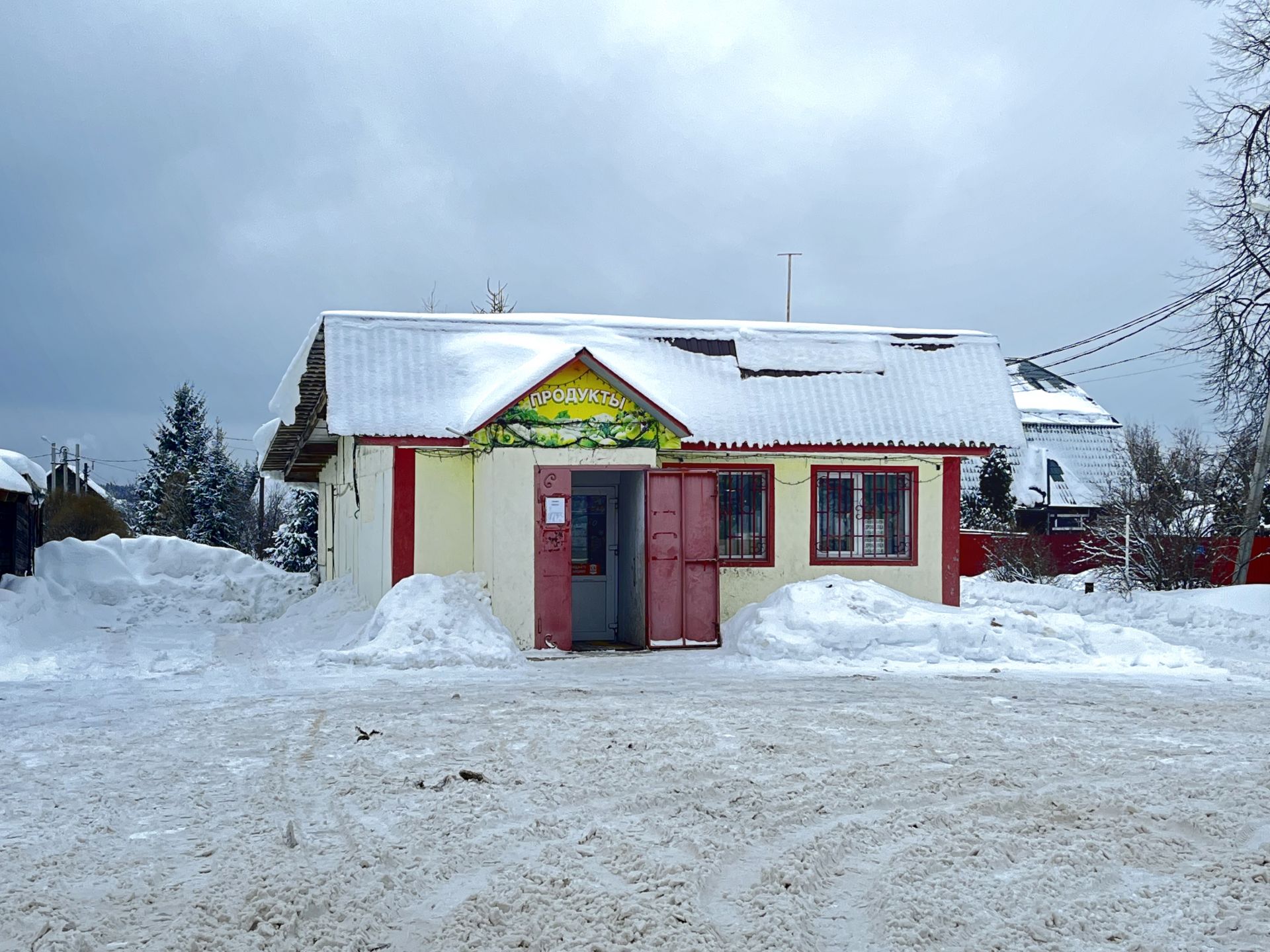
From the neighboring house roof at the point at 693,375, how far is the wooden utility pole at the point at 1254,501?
607cm

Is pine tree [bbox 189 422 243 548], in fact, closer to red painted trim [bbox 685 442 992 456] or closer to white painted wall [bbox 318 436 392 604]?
white painted wall [bbox 318 436 392 604]

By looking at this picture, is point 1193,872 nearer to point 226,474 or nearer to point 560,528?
point 560,528

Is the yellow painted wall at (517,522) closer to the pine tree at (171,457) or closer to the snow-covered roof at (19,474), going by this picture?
the snow-covered roof at (19,474)

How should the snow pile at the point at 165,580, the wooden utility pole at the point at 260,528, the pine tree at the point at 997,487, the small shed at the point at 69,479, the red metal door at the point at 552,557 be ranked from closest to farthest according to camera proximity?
the red metal door at the point at 552,557
the snow pile at the point at 165,580
the pine tree at the point at 997,487
the wooden utility pole at the point at 260,528
the small shed at the point at 69,479

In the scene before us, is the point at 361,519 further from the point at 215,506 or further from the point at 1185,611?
the point at 215,506

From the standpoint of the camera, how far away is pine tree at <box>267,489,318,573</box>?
34.4 metres

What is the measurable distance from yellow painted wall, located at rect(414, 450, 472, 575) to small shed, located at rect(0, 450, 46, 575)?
23.5 feet

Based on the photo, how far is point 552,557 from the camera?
49.5 ft

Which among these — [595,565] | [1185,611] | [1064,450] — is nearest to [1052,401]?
[1064,450]

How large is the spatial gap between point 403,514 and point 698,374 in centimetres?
506

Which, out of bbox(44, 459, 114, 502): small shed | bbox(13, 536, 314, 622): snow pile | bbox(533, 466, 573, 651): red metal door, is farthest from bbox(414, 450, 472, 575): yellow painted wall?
bbox(44, 459, 114, 502): small shed

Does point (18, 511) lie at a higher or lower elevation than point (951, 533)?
higher

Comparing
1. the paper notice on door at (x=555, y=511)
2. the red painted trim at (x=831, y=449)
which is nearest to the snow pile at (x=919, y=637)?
the red painted trim at (x=831, y=449)

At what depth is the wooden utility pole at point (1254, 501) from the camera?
69.6ft
